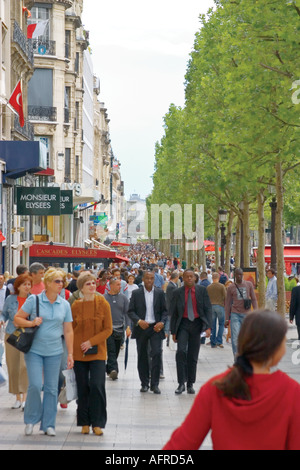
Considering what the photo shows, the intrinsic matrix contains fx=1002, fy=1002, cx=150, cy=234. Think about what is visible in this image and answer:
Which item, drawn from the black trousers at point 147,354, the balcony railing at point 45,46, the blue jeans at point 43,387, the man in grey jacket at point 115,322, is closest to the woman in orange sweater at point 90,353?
the blue jeans at point 43,387

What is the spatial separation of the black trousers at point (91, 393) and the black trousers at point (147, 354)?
358cm

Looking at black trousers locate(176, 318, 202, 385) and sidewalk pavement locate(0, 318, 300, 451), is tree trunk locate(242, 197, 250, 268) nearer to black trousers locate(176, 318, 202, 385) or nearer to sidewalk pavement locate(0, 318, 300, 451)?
sidewalk pavement locate(0, 318, 300, 451)

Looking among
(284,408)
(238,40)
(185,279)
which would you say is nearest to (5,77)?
(238,40)

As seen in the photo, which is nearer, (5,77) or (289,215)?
(5,77)

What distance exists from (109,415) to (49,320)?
218 centimetres

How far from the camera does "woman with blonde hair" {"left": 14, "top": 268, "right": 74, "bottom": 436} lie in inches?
382

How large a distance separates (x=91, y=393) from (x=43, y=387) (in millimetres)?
513

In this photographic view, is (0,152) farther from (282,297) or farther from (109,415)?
(109,415)

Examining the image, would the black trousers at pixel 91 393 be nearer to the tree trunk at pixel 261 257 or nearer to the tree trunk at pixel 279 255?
the tree trunk at pixel 279 255

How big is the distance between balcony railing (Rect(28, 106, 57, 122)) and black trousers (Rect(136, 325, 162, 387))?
4318 centimetres

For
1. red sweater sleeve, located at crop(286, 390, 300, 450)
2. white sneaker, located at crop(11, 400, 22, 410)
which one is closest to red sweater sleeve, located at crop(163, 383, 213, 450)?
red sweater sleeve, located at crop(286, 390, 300, 450)

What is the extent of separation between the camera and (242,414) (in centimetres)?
389

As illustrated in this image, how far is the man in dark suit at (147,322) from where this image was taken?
13750 mm

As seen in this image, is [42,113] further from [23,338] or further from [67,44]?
[23,338]
